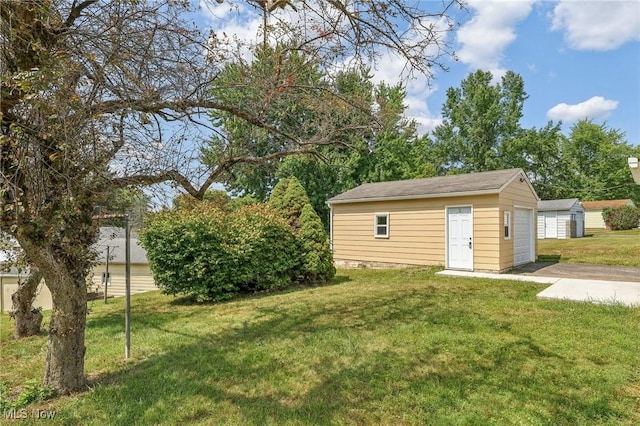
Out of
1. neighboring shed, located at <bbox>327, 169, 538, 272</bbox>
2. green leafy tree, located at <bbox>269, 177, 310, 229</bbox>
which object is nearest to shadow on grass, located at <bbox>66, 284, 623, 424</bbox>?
green leafy tree, located at <bbox>269, 177, 310, 229</bbox>

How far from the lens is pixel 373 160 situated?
78.8 feet

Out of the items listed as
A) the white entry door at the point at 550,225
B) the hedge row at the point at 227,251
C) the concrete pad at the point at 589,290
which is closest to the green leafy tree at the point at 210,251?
the hedge row at the point at 227,251

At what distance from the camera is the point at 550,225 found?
82.8 ft

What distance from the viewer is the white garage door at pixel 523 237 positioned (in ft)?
36.6

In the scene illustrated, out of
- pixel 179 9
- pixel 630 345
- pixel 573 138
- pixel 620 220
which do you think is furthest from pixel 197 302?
pixel 573 138

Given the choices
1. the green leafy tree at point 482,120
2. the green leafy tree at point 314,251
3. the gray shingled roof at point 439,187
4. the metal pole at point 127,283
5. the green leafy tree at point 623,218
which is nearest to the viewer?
the metal pole at point 127,283

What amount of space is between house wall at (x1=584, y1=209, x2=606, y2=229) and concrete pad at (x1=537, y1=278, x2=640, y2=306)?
30.0m

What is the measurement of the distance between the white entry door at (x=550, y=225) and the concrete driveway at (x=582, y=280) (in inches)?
625

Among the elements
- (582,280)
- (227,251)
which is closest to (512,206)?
(582,280)

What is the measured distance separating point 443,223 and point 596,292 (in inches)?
183

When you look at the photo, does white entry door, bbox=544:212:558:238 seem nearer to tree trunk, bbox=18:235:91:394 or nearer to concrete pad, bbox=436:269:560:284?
concrete pad, bbox=436:269:560:284

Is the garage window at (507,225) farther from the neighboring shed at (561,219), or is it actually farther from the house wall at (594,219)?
the house wall at (594,219)

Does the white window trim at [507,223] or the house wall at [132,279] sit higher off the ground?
the white window trim at [507,223]

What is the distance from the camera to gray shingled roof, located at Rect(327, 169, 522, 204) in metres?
10.4
